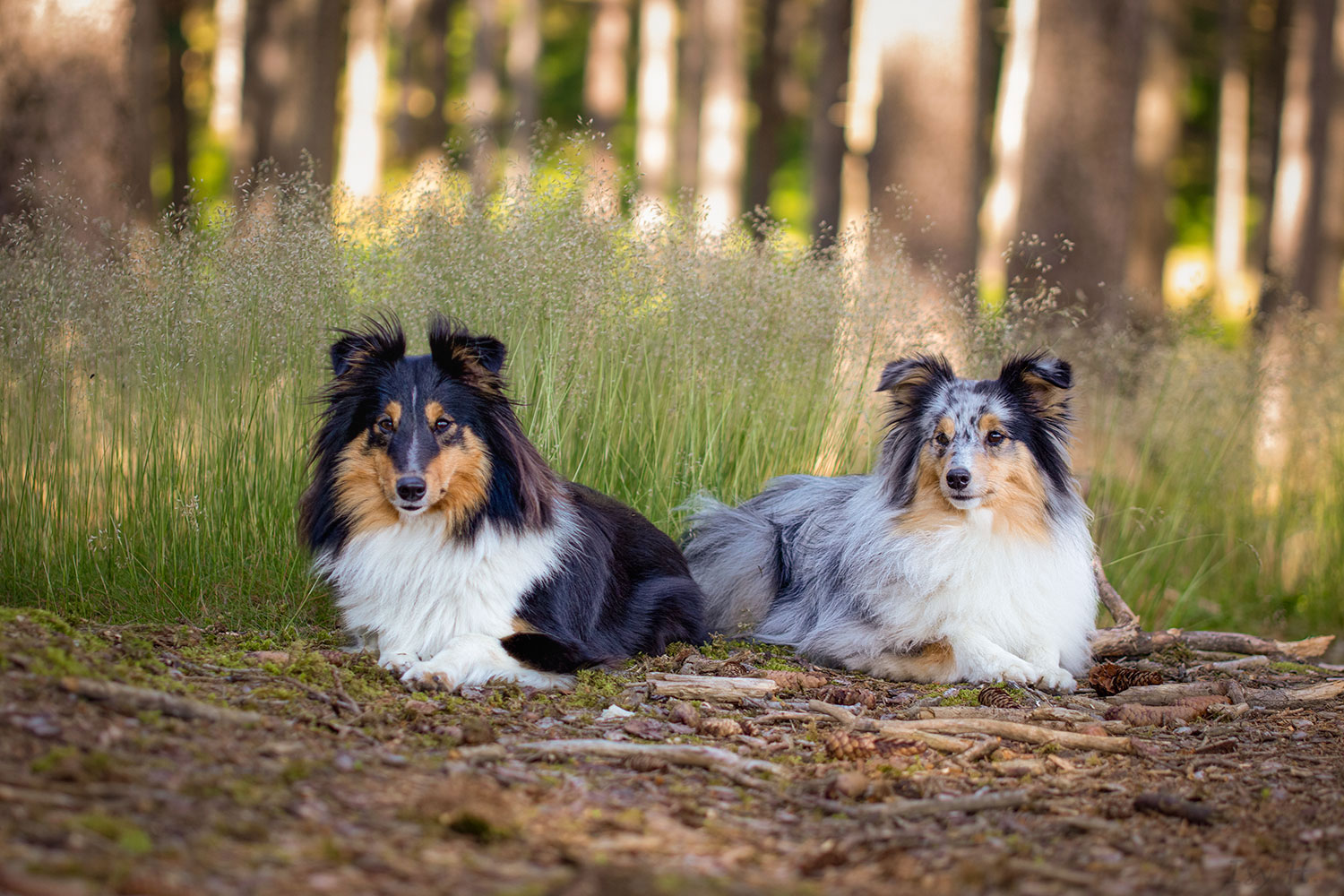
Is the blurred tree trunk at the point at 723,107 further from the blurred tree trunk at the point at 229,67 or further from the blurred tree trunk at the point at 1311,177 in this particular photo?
the blurred tree trunk at the point at 1311,177

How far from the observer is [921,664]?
4.86 meters

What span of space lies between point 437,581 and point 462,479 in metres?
0.37

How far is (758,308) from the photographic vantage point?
6180 millimetres

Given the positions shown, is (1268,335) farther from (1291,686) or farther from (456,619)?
(456,619)

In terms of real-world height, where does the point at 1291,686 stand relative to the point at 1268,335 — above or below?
below

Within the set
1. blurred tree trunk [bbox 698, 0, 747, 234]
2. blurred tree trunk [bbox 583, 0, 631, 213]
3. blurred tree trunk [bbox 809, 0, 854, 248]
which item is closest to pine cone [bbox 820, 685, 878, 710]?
blurred tree trunk [bbox 698, 0, 747, 234]

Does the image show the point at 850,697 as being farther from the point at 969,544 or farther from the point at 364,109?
the point at 364,109

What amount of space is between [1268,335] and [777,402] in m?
3.85

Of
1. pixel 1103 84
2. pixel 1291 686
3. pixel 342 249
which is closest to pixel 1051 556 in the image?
pixel 1291 686

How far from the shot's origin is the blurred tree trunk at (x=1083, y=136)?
955 cm

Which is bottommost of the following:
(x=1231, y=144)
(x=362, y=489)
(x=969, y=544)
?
(x=969, y=544)

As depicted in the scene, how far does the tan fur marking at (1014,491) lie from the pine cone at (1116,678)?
58 cm

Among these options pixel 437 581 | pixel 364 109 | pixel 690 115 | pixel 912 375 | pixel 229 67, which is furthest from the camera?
pixel 690 115

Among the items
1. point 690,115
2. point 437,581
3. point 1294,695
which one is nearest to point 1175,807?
point 1294,695
